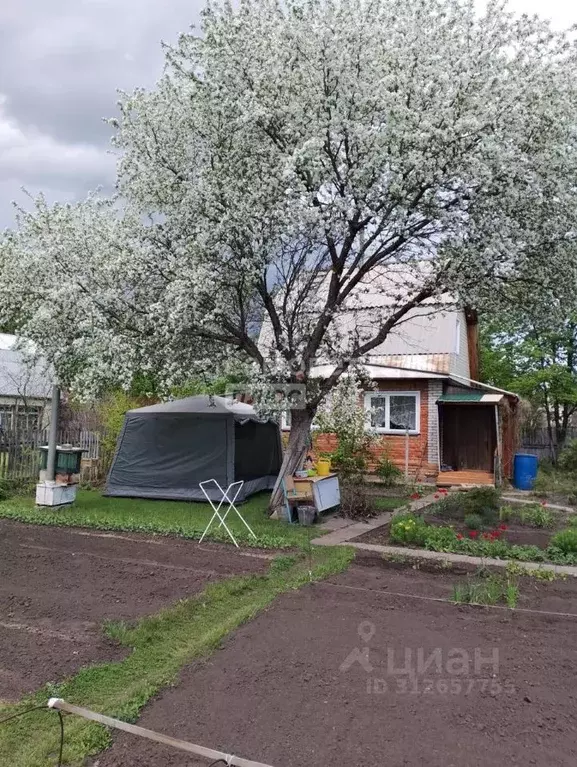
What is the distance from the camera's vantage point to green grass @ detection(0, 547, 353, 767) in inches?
123

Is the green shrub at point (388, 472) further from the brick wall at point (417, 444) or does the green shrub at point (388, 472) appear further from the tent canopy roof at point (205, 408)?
the tent canopy roof at point (205, 408)

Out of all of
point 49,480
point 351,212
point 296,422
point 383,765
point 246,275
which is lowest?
point 383,765

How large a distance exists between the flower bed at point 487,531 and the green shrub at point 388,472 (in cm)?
295

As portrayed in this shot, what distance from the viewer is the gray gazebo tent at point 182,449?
38.9 feet

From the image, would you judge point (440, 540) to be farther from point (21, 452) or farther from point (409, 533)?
point (21, 452)

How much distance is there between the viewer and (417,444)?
51.3 feet

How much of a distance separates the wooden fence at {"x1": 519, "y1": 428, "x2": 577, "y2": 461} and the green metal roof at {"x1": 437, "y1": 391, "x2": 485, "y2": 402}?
24.0 ft

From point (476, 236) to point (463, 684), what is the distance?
6.08 meters

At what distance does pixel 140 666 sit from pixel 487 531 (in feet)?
20.1

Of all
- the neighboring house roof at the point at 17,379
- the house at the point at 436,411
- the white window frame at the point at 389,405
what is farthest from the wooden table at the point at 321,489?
the neighboring house roof at the point at 17,379

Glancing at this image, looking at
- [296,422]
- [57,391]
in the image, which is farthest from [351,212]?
[57,391]

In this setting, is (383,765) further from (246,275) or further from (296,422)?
(296,422)

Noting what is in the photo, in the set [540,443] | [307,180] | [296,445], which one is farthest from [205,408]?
[540,443]

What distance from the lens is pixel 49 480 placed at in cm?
1043
